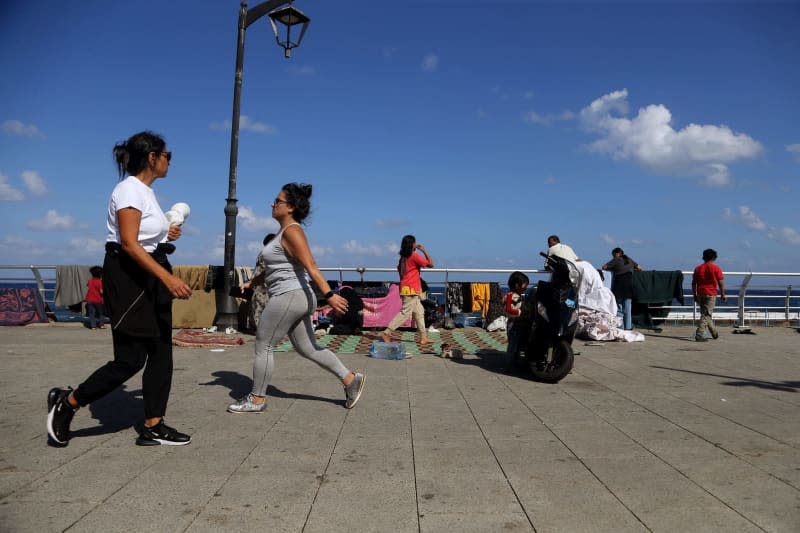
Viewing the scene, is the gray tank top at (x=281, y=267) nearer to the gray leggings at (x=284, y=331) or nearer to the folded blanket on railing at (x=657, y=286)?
the gray leggings at (x=284, y=331)

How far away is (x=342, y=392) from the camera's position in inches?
232

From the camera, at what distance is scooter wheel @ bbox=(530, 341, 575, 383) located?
646 cm

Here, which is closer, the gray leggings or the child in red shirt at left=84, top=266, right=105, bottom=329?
the gray leggings

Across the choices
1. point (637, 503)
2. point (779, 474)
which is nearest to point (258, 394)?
point (637, 503)

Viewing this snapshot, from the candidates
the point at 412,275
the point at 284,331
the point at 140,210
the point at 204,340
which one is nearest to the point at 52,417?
the point at 140,210

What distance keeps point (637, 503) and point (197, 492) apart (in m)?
2.19

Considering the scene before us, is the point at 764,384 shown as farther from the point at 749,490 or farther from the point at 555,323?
the point at 749,490

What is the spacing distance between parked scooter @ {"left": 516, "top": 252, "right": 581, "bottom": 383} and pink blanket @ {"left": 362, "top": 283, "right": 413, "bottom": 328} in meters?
5.64

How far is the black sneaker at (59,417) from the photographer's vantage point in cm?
372

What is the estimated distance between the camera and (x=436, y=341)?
10625 millimetres

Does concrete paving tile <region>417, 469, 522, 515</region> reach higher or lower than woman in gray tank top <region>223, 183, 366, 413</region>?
lower

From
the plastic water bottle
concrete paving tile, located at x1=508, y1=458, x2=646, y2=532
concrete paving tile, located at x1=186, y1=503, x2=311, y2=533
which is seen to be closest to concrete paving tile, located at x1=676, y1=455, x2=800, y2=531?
concrete paving tile, located at x1=508, y1=458, x2=646, y2=532

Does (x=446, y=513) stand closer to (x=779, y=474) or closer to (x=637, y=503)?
(x=637, y=503)

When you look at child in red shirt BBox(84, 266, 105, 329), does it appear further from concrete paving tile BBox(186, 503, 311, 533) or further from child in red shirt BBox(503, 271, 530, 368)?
concrete paving tile BBox(186, 503, 311, 533)
